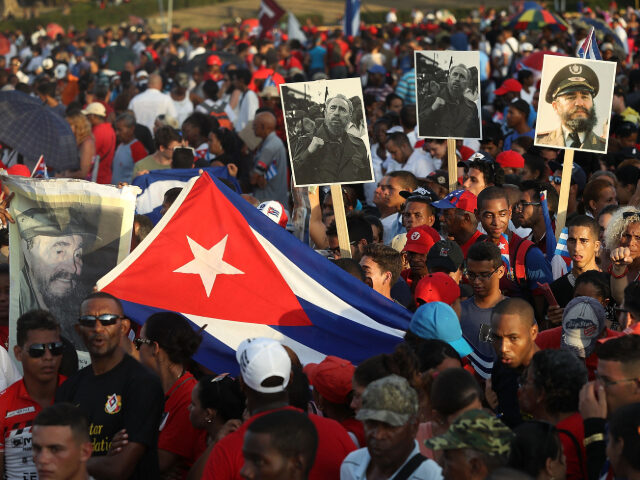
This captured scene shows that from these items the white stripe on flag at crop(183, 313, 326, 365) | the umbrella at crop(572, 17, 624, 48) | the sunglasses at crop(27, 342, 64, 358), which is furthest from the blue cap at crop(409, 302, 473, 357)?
the umbrella at crop(572, 17, 624, 48)

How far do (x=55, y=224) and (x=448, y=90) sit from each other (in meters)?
4.00

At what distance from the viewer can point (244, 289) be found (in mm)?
6430

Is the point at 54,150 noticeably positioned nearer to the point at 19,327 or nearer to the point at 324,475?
the point at 19,327

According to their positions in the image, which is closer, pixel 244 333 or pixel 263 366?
pixel 263 366

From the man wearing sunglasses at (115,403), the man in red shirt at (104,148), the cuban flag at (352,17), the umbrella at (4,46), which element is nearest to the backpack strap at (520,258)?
the man wearing sunglasses at (115,403)

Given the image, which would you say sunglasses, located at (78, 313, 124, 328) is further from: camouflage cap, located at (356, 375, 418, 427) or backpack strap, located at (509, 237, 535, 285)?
backpack strap, located at (509, 237, 535, 285)

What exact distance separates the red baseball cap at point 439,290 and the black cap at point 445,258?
0.34 m

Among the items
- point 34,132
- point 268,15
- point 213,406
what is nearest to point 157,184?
point 34,132

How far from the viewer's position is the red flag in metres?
26.0

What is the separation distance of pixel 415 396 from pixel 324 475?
1.62 ft

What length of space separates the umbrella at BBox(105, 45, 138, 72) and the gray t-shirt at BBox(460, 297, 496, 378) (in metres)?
17.8

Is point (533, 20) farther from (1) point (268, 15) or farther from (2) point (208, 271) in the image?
(2) point (208, 271)

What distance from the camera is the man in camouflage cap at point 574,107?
8.43 metres

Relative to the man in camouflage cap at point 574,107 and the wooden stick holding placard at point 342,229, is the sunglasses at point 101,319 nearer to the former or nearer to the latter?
the wooden stick holding placard at point 342,229
